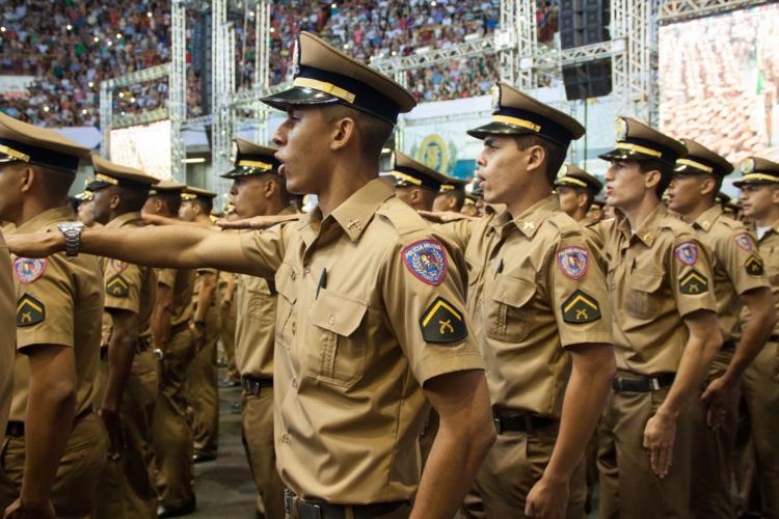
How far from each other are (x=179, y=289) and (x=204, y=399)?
1343 mm

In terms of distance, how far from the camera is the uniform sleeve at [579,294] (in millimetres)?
2381

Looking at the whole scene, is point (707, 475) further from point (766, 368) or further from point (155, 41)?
point (155, 41)

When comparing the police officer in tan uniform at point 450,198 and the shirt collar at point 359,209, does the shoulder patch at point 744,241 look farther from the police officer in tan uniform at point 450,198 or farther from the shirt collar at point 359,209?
the shirt collar at point 359,209

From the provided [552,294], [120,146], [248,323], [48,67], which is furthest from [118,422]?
[48,67]

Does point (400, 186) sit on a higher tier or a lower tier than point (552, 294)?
higher

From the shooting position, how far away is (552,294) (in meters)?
2.50

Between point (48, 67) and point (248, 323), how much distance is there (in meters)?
19.4

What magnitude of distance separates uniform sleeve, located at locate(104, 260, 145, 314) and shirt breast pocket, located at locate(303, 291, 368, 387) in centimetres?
221

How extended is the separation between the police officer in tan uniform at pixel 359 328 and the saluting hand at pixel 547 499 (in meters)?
0.75

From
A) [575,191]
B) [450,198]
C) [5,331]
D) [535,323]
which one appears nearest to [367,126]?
[5,331]

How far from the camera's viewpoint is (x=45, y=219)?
2.75 metres

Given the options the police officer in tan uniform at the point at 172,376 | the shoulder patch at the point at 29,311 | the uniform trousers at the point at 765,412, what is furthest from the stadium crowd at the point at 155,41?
the shoulder patch at the point at 29,311

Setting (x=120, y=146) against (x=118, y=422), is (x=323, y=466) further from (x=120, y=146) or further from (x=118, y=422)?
(x=120, y=146)

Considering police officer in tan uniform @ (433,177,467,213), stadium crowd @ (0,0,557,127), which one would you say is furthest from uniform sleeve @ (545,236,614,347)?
stadium crowd @ (0,0,557,127)
